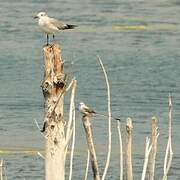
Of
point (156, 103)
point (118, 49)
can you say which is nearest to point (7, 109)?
point (156, 103)

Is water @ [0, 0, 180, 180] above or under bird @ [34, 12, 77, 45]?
under

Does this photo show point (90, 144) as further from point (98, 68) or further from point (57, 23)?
point (98, 68)

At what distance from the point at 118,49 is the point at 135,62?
1740mm

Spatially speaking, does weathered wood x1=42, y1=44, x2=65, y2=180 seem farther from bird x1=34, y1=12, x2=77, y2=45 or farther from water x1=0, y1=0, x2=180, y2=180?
water x1=0, y1=0, x2=180, y2=180

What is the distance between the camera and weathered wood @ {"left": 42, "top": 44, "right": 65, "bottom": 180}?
7.99 metres

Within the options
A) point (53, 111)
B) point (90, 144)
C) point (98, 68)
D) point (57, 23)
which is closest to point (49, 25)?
point (57, 23)

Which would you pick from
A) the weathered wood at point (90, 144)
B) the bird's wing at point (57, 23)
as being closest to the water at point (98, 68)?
the bird's wing at point (57, 23)

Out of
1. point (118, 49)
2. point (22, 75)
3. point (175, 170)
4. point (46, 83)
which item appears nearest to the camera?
point (46, 83)

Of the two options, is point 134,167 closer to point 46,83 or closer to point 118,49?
point 46,83

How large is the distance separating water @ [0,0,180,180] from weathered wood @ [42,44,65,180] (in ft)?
17.7

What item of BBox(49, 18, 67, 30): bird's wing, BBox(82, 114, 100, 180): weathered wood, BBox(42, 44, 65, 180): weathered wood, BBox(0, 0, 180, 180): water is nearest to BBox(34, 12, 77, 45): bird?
BBox(49, 18, 67, 30): bird's wing

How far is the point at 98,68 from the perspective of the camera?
81.5 feet

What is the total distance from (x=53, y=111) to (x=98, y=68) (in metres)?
16.8

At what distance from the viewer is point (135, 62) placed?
84.3 feet
